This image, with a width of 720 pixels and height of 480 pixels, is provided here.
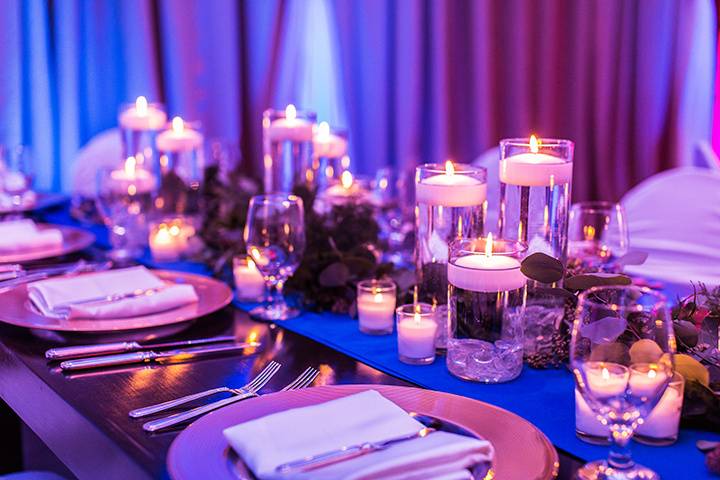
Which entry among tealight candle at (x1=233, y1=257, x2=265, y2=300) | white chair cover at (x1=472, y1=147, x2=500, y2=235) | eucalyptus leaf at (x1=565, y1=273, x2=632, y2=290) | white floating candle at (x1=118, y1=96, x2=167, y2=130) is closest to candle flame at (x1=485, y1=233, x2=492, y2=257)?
eucalyptus leaf at (x1=565, y1=273, x2=632, y2=290)

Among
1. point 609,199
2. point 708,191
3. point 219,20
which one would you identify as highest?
point 219,20

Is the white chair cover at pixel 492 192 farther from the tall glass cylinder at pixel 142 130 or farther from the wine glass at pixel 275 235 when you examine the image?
the tall glass cylinder at pixel 142 130

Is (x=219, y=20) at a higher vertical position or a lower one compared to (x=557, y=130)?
higher

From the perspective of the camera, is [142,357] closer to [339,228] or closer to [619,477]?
[339,228]

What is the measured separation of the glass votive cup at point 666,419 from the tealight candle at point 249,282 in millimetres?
811

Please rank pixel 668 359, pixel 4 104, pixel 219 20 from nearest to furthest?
pixel 668 359 → pixel 4 104 → pixel 219 20

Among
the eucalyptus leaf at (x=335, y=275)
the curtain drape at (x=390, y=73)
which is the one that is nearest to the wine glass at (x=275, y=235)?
the eucalyptus leaf at (x=335, y=275)

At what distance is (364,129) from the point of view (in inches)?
189

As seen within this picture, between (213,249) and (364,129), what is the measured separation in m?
2.87

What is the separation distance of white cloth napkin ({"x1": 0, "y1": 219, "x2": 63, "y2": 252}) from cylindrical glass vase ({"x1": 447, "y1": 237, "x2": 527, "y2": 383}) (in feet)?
3.80

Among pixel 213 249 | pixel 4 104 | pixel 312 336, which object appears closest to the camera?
pixel 312 336

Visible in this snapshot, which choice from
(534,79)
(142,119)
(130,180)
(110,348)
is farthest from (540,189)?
(534,79)

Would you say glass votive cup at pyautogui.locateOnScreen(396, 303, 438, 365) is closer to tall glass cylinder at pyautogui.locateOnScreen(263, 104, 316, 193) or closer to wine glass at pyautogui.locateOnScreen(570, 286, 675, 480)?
wine glass at pyautogui.locateOnScreen(570, 286, 675, 480)

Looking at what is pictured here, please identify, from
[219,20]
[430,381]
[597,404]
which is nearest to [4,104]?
[219,20]
